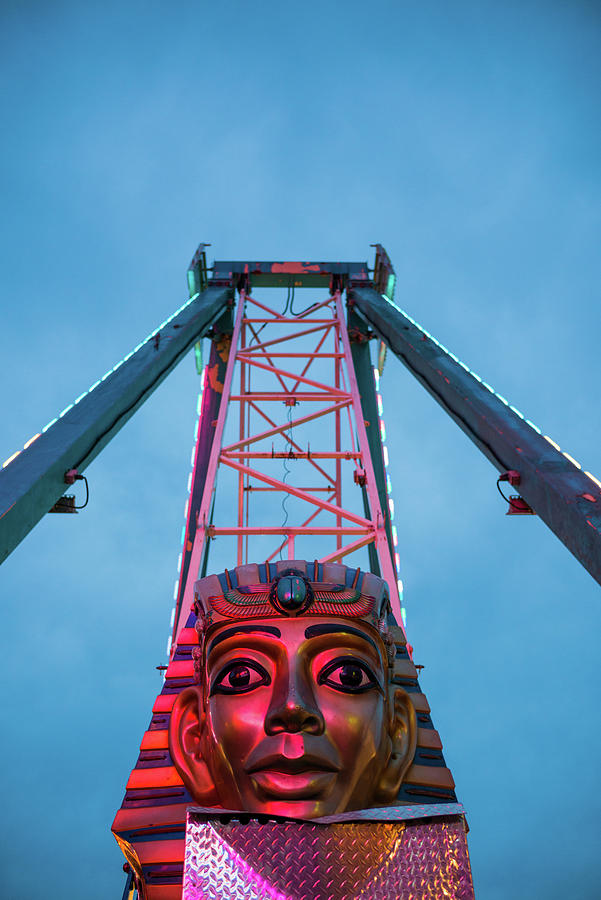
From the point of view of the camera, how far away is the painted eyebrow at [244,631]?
148 inches

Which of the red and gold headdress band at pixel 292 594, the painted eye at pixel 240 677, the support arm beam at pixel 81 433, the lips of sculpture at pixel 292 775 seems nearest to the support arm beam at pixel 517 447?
the red and gold headdress band at pixel 292 594

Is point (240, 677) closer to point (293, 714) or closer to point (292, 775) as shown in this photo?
point (293, 714)

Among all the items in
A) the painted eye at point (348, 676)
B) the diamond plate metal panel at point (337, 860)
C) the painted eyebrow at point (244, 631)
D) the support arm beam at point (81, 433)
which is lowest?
the diamond plate metal panel at point (337, 860)

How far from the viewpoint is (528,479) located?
5.02m

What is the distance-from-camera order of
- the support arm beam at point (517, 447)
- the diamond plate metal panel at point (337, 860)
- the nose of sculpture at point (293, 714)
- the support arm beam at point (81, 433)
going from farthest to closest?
1. the support arm beam at point (81, 433)
2. the support arm beam at point (517, 447)
3. the nose of sculpture at point (293, 714)
4. the diamond plate metal panel at point (337, 860)

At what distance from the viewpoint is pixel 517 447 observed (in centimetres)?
532

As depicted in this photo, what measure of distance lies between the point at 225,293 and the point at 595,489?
8.22 metres

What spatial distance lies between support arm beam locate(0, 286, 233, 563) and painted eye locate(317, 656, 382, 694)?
6.79ft

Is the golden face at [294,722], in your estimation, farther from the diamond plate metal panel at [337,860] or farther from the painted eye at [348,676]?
the diamond plate metal panel at [337,860]

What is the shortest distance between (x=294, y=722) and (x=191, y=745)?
0.78m

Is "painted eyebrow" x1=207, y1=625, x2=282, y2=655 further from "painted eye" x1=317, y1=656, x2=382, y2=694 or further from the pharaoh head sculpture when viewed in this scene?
"painted eye" x1=317, y1=656, x2=382, y2=694

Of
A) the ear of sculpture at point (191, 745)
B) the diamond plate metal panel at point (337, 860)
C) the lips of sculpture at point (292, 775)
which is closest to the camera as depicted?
the diamond plate metal panel at point (337, 860)

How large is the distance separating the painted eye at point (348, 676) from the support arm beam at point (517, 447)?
142 cm

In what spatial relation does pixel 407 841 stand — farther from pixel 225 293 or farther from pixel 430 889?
pixel 225 293
